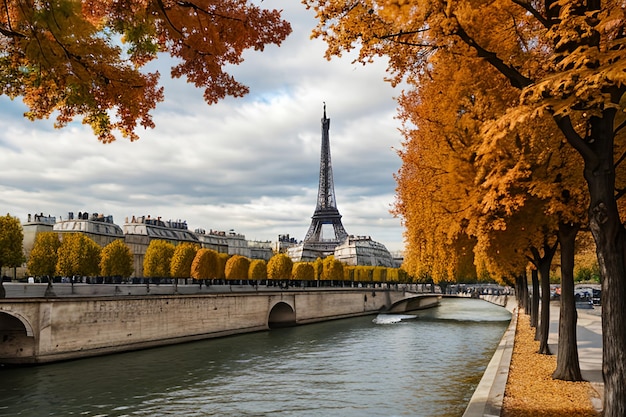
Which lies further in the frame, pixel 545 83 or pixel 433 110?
pixel 433 110

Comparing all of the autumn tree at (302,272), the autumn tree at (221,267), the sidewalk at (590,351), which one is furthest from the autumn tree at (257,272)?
the sidewalk at (590,351)

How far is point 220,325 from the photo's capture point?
4353 centimetres

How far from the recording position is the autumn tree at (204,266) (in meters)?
60.2

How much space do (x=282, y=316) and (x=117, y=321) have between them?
24903 mm

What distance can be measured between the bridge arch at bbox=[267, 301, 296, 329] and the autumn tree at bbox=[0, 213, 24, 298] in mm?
24585

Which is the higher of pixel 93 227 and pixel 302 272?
pixel 93 227

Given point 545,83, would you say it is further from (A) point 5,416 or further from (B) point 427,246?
(A) point 5,416

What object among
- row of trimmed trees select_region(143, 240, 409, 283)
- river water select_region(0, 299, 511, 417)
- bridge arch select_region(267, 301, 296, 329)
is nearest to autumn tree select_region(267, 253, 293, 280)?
row of trimmed trees select_region(143, 240, 409, 283)

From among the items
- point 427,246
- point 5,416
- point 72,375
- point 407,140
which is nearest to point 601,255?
point 427,246

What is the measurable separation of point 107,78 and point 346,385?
19.2 metres

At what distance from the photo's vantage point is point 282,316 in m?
56.2

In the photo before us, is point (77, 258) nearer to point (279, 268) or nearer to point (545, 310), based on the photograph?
point (279, 268)

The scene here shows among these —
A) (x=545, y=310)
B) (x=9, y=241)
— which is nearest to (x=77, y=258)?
(x=9, y=241)

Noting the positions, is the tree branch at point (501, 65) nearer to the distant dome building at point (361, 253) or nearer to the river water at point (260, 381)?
the river water at point (260, 381)
